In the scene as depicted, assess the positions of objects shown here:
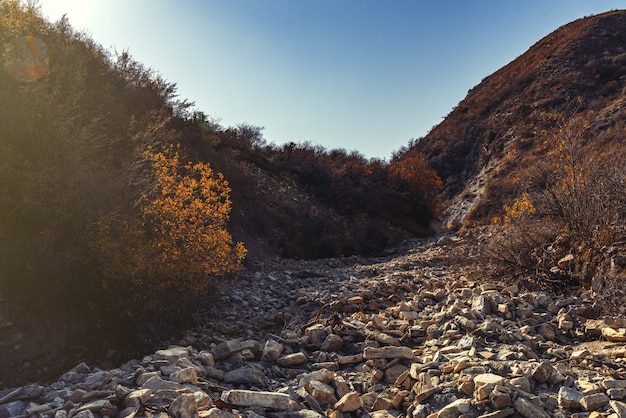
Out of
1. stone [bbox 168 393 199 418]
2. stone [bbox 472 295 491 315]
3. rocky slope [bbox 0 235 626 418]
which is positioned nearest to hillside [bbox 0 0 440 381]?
rocky slope [bbox 0 235 626 418]

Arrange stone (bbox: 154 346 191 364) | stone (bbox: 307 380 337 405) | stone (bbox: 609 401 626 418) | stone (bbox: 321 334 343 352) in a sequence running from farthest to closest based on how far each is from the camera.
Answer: stone (bbox: 321 334 343 352) → stone (bbox: 154 346 191 364) → stone (bbox: 307 380 337 405) → stone (bbox: 609 401 626 418)

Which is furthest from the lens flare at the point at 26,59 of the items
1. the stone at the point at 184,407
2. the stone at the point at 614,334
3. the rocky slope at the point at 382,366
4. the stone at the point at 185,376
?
the stone at the point at 614,334

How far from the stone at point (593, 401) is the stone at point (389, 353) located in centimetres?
185

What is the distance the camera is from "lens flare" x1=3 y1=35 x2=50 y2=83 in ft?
23.9

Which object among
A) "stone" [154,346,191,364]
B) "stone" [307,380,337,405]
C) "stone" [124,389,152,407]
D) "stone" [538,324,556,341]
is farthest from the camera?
"stone" [538,324,556,341]

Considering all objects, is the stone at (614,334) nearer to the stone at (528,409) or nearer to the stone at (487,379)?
the stone at (487,379)

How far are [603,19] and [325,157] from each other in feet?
109

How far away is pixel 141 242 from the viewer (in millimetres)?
7031

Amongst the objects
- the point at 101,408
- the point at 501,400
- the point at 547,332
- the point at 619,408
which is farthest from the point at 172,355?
the point at 547,332

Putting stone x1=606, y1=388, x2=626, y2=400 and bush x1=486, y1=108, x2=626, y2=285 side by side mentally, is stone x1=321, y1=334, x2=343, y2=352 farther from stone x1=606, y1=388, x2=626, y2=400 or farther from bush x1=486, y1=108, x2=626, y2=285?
bush x1=486, y1=108, x2=626, y2=285

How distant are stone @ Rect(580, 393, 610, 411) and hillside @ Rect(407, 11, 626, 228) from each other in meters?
20.0

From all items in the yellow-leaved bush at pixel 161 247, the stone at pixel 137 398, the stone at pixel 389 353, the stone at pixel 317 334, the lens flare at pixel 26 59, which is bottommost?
the stone at pixel 389 353

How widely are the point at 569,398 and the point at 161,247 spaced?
5.80m

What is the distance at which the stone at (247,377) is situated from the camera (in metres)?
4.67
